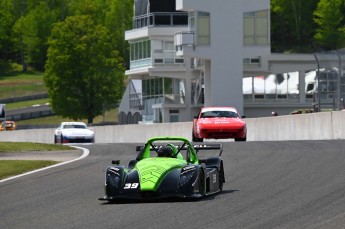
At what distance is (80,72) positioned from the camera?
10519 cm

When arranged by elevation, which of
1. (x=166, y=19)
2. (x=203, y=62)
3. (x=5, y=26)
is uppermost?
(x=5, y=26)

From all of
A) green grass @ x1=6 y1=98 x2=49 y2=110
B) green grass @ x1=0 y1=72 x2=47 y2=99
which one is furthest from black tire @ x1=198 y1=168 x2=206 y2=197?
green grass @ x1=0 y1=72 x2=47 y2=99

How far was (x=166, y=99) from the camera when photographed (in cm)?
8875

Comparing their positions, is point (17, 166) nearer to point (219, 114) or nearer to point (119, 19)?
point (219, 114)

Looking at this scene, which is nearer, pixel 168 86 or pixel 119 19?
pixel 168 86

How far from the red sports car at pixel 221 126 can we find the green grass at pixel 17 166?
1430 centimetres

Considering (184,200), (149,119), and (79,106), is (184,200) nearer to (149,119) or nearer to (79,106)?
(149,119)

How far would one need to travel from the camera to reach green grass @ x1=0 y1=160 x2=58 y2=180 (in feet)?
86.4

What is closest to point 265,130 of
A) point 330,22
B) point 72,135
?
point 72,135

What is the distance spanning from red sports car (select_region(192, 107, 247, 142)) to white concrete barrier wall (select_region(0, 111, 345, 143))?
107 inches

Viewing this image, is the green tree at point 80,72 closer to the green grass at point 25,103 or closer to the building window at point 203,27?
the green grass at point 25,103

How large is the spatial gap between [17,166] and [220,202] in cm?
1140

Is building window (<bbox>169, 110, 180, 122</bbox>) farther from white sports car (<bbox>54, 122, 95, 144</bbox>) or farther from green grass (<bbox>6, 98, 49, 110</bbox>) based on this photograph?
green grass (<bbox>6, 98, 49, 110</bbox>)

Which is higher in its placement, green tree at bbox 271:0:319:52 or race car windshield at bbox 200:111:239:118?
green tree at bbox 271:0:319:52
